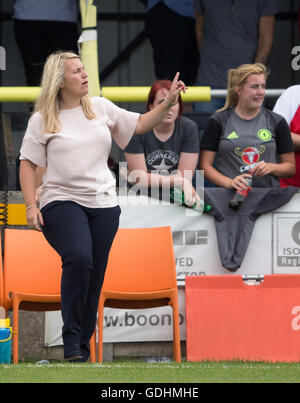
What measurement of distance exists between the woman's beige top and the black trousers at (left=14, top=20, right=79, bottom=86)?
3387 millimetres

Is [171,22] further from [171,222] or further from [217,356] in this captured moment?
[217,356]

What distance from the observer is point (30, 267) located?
6520 mm

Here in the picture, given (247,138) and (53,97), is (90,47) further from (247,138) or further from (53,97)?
(53,97)

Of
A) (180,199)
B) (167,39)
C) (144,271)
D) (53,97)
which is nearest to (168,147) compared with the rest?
(180,199)

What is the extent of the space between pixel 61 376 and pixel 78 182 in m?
1.30

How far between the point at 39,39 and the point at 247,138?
2.61 metres

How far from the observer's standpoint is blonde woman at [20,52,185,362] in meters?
5.26

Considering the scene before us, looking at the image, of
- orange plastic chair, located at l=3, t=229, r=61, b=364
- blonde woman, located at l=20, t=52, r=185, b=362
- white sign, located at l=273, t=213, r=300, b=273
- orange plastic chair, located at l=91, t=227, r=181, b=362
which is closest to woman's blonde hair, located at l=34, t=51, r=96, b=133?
blonde woman, located at l=20, t=52, r=185, b=362

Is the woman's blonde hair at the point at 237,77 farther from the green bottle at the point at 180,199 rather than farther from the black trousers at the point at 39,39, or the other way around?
the black trousers at the point at 39,39

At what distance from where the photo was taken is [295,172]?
24.0ft

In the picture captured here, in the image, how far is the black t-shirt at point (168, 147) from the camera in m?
7.07

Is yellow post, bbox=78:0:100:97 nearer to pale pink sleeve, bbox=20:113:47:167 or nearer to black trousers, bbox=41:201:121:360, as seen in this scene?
pale pink sleeve, bbox=20:113:47:167

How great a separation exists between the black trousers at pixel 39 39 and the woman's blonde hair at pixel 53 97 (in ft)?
10.5
